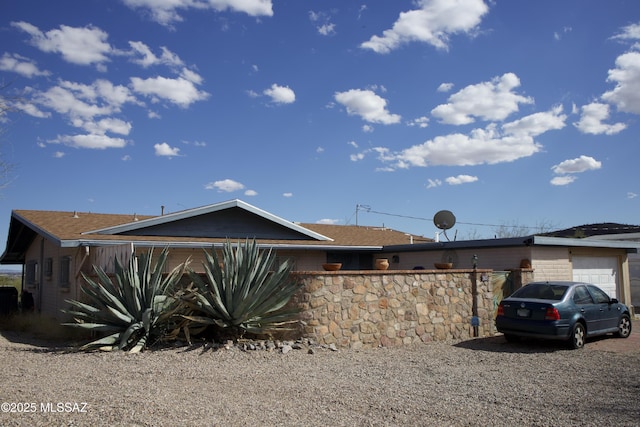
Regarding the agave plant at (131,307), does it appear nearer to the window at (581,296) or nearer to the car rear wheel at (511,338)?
the car rear wheel at (511,338)

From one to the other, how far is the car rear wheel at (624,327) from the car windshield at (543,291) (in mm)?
2353

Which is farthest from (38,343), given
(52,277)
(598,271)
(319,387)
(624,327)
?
(598,271)

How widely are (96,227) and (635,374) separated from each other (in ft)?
49.0

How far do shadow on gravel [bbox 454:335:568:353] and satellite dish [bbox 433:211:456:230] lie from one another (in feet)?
22.9

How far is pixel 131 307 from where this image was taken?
11.3 m

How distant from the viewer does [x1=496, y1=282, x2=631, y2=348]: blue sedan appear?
11609 mm

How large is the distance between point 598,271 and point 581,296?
22.1ft

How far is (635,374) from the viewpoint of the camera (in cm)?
901

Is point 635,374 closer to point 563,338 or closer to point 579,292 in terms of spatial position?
point 563,338

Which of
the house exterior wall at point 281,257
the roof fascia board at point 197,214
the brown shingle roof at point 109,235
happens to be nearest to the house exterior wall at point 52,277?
the brown shingle roof at point 109,235

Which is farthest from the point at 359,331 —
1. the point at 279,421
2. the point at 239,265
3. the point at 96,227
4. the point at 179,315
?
the point at 96,227

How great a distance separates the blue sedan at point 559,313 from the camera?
1161 cm

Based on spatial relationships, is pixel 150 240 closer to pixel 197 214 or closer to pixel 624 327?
pixel 197 214

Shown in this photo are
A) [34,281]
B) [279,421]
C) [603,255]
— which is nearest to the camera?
[279,421]
